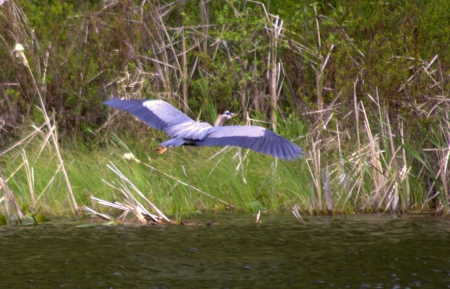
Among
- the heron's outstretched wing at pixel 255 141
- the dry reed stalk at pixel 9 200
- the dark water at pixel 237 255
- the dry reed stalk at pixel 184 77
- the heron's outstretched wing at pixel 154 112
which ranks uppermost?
the dry reed stalk at pixel 184 77

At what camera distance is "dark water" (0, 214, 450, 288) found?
479 centimetres

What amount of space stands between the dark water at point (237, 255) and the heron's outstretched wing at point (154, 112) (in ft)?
3.40

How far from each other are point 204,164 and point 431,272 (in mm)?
3434

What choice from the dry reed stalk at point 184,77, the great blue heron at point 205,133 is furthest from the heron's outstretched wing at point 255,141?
the dry reed stalk at point 184,77

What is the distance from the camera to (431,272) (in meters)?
4.99

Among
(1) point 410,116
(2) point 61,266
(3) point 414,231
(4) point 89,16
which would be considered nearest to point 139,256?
(2) point 61,266

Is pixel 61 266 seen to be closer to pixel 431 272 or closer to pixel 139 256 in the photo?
pixel 139 256

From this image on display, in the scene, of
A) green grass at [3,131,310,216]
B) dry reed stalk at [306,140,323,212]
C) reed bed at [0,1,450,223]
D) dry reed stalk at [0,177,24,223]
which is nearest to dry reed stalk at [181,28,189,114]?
reed bed at [0,1,450,223]

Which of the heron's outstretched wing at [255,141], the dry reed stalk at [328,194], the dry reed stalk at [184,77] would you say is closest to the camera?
the heron's outstretched wing at [255,141]

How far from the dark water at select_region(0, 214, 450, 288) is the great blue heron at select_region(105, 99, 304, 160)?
0.70 meters

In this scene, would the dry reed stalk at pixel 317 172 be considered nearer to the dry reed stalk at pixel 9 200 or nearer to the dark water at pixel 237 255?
the dark water at pixel 237 255

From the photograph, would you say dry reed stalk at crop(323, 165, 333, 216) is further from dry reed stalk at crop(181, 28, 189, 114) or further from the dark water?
dry reed stalk at crop(181, 28, 189, 114)

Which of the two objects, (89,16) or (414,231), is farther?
(89,16)

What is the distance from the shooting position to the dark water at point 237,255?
4785 millimetres
